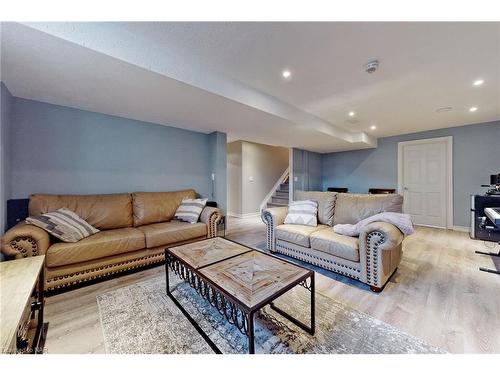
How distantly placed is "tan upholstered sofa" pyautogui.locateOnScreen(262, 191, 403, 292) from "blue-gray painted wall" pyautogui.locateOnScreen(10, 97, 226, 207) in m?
1.65

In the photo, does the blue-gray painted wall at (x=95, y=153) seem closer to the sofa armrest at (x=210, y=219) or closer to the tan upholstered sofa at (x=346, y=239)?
the sofa armrest at (x=210, y=219)

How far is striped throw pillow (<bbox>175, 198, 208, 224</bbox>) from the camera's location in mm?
2814

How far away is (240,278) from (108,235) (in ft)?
5.58

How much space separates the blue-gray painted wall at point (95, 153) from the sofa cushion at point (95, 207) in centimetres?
24

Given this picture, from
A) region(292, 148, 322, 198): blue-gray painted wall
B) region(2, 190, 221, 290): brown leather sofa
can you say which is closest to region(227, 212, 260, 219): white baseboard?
region(292, 148, 322, 198): blue-gray painted wall

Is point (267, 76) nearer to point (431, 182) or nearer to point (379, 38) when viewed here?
point (379, 38)

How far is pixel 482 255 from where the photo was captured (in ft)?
8.68

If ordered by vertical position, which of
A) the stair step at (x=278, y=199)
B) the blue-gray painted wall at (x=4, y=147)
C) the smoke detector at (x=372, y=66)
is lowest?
the stair step at (x=278, y=199)

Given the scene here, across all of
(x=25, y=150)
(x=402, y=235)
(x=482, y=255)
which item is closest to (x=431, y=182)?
(x=482, y=255)

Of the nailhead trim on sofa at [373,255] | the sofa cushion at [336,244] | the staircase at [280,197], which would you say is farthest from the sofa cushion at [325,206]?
the staircase at [280,197]

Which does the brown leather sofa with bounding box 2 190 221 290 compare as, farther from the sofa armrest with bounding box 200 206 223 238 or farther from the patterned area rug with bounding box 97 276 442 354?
the patterned area rug with bounding box 97 276 442 354

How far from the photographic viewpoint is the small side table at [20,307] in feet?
2.43
